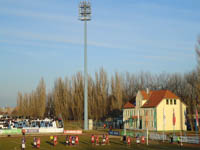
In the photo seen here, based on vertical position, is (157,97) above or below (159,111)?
above

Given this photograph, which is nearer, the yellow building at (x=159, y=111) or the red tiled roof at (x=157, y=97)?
the yellow building at (x=159, y=111)

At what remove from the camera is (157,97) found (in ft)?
211

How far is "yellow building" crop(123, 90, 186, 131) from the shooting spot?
202ft

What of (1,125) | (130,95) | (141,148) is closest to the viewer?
(141,148)

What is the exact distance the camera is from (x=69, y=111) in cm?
8838

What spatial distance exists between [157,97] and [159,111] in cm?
354

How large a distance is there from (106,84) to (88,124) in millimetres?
19271

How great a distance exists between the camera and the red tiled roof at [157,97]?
62.7 m

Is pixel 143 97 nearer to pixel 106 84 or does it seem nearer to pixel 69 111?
pixel 106 84

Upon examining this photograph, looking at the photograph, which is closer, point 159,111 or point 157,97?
→ point 159,111

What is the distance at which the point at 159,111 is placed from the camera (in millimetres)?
61875

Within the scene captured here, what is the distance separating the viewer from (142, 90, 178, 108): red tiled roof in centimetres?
6268

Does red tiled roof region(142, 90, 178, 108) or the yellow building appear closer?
the yellow building

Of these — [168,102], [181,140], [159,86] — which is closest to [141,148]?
[181,140]
